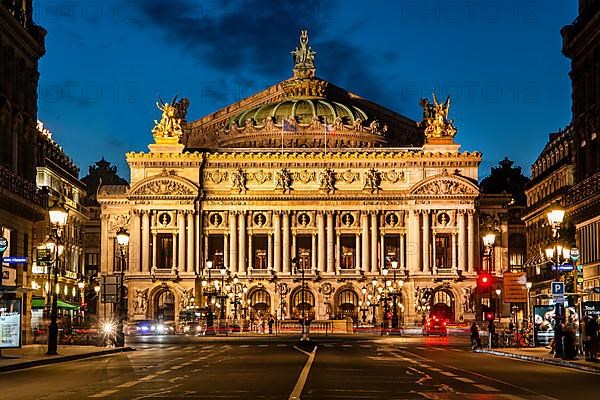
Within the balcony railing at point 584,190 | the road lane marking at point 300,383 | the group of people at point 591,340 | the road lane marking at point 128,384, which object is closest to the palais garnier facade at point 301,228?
the balcony railing at point 584,190

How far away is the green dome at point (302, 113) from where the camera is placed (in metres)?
173

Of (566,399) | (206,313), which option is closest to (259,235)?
(206,313)

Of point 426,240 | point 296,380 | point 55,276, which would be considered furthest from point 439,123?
point 296,380

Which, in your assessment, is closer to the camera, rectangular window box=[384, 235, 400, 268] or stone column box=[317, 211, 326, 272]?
stone column box=[317, 211, 326, 272]

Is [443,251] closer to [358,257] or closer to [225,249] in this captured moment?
[358,257]

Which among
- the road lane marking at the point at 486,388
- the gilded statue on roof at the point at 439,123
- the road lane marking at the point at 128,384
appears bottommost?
the road lane marking at the point at 486,388

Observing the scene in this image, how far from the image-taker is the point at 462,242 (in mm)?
148750

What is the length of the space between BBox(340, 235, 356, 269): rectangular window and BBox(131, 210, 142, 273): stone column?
27376mm

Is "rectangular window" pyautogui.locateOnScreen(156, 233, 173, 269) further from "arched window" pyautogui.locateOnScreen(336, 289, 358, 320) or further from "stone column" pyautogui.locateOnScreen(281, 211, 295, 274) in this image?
"arched window" pyautogui.locateOnScreen(336, 289, 358, 320)

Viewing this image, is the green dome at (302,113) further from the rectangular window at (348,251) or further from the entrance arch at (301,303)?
the entrance arch at (301,303)

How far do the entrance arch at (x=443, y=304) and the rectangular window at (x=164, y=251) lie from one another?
35777 mm

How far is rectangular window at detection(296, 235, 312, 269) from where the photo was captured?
15238 cm

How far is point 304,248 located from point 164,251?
62.9 feet

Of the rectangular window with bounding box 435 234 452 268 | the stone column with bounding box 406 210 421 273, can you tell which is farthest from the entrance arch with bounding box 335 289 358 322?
the rectangular window with bounding box 435 234 452 268
